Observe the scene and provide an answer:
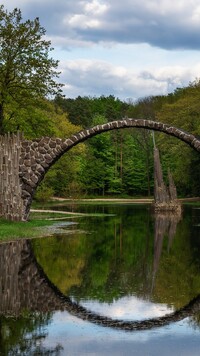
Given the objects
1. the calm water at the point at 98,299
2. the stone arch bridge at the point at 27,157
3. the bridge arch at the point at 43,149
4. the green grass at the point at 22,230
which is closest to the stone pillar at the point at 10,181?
the stone arch bridge at the point at 27,157

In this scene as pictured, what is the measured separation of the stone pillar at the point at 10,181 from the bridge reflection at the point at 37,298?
30.7 ft

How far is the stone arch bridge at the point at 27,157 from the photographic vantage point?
965 inches

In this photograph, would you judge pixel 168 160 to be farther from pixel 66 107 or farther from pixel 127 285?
pixel 127 285

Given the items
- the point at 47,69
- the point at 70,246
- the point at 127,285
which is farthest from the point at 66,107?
the point at 127,285

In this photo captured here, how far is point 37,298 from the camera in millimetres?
10328

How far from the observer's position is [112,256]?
55.6ft

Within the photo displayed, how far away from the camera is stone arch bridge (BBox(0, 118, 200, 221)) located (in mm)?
24500

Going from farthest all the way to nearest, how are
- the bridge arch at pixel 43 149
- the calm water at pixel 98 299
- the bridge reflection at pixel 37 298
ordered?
the bridge arch at pixel 43 149, the bridge reflection at pixel 37 298, the calm water at pixel 98 299

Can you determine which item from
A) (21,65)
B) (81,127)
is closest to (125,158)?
(81,127)

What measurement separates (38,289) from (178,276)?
307 cm

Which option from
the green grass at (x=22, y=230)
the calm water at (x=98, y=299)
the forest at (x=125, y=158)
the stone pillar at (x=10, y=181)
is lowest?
the calm water at (x=98, y=299)

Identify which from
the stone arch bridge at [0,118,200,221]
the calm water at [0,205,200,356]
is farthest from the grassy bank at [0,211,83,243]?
the calm water at [0,205,200,356]

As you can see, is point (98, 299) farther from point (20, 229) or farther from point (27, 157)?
point (27, 157)

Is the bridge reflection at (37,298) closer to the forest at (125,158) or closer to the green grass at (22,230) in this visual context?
the green grass at (22,230)
